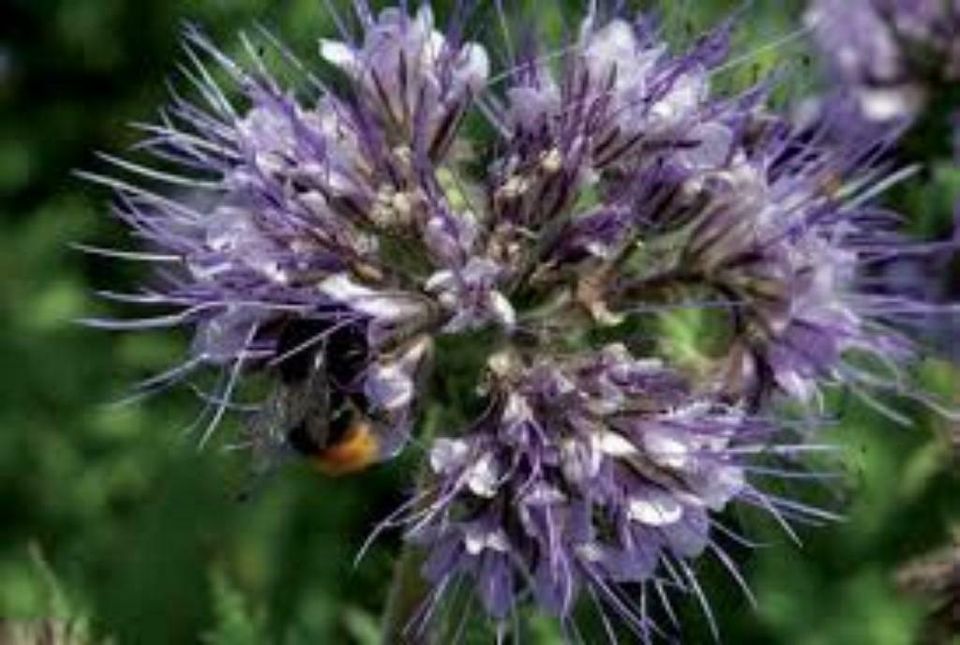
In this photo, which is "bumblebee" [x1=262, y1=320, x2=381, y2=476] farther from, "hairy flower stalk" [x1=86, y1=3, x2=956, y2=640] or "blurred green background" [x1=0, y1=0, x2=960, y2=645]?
"blurred green background" [x1=0, y1=0, x2=960, y2=645]

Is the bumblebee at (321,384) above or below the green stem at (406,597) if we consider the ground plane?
above

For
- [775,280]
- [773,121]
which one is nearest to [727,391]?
[775,280]

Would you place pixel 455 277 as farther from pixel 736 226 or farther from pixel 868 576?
pixel 868 576

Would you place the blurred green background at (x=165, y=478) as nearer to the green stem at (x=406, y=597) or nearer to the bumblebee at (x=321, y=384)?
the green stem at (x=406, y=597)

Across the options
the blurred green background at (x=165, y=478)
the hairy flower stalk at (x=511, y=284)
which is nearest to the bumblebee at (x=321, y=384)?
the hairy flower stalk at (x=511, y=284)

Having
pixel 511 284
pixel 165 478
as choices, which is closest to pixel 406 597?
pixel 511 284

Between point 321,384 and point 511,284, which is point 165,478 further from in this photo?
point 511,284
